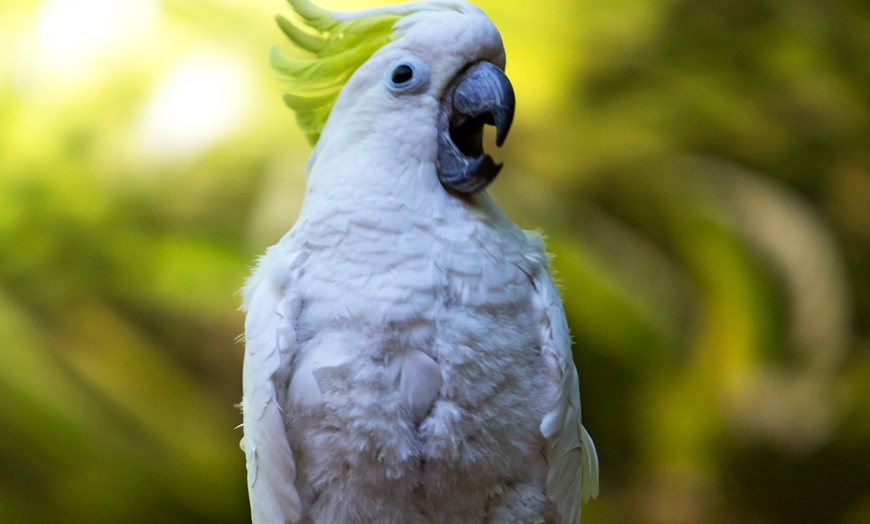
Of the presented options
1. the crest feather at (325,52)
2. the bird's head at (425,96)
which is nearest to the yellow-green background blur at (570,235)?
the crest feather at (325,52)

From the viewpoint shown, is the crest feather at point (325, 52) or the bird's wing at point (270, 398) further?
the crest feather at point (325, 52)

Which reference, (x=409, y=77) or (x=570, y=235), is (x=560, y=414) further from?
(x=570, y=235)

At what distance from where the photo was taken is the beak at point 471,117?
3.56 ft

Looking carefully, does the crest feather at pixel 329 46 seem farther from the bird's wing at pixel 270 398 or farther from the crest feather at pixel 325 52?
the bird's wing at pixel 270 398

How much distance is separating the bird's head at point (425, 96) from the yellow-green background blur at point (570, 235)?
88cm

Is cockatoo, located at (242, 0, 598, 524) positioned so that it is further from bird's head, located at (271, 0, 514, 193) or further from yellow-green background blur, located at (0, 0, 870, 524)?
yellow-green background blur, located at (0, 0, 870, 524)

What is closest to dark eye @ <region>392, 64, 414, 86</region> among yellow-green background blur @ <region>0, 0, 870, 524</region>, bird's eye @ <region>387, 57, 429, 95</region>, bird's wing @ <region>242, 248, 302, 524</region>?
bird's eye @ <region>387, 57, 429, 95</region>

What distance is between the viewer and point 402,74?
1.12 m

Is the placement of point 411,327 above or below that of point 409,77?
below

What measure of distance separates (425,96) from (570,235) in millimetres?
1056

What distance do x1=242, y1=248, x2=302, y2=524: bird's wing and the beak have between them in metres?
0.29

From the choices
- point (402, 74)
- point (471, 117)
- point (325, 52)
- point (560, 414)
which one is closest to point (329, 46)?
point (325, 52)

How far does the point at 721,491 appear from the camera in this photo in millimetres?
2072

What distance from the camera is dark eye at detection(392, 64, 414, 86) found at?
1116 millimetres
